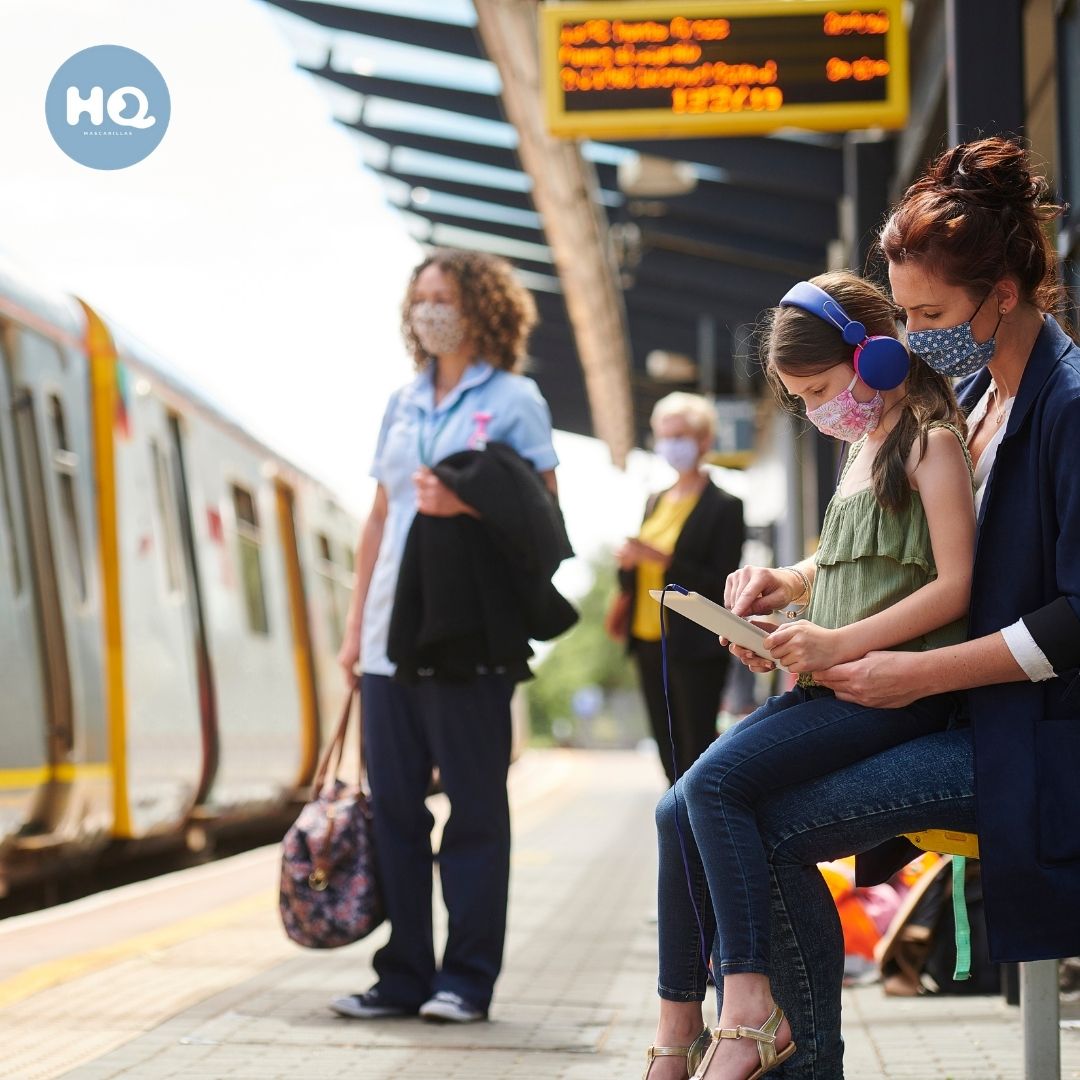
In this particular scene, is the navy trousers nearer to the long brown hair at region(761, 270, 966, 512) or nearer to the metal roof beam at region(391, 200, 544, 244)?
the long brown hair at region(761, 270, 966, 512)

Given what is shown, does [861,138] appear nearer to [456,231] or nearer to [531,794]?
[456,231]

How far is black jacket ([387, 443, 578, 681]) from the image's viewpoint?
422cm

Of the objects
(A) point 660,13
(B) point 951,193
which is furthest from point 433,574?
(A) point 660,13

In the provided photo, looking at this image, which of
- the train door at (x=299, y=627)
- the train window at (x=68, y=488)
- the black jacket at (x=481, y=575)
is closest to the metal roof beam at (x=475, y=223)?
the train door at (x=299, y=627)

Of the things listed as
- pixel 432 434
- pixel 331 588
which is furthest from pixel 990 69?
pixel 331 588

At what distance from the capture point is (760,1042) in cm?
270

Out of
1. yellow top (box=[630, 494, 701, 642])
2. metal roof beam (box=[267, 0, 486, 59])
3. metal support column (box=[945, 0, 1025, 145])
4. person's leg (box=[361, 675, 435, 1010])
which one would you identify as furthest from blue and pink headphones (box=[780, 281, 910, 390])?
metal roof beam (box=[267, 0, 486, 59])

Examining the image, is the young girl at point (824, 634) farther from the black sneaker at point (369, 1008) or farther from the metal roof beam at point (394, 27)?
the metal roof beam at point (394, 27)

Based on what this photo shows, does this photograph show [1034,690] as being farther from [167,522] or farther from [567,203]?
[567,203]

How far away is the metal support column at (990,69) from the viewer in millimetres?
4770

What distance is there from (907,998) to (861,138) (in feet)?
20.8

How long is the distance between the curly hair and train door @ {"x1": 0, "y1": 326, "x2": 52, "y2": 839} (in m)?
2.61

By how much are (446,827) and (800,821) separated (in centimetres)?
172

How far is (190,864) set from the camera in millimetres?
11164
